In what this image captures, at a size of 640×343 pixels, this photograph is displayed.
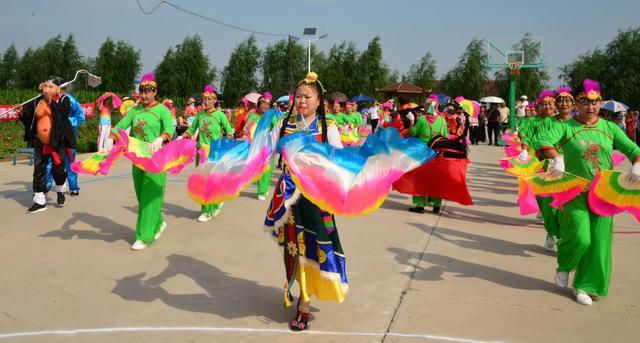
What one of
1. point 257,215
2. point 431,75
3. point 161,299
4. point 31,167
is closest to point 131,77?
point 431,75

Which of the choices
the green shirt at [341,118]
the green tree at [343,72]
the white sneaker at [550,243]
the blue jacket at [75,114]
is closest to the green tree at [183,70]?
the green tree at [343,72]

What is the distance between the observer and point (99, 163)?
20.5 feet

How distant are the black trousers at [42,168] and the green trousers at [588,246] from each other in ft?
22.9

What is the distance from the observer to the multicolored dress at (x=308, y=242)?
407cm

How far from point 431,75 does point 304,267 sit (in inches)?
2019

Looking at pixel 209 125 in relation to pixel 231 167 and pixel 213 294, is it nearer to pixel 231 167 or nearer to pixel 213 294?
pixel 213 294

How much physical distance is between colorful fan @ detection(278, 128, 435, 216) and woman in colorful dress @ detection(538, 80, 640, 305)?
5.94ft

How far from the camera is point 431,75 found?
2104 inches

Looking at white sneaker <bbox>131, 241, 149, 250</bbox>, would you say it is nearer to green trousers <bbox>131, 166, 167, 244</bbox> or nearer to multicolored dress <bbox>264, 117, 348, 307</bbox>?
green trousers <bbox>131, 166, 167, 244</bbox>

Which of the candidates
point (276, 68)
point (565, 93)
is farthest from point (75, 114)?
point (276, 68)

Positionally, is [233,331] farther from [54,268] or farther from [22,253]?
[22,253]

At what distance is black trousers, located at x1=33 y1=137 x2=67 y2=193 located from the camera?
8.34m

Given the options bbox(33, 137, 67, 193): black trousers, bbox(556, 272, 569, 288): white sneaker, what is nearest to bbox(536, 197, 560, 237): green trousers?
bbox(556, 272, 569, 288): white sneaker

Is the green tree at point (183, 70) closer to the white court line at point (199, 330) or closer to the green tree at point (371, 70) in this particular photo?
the green tree at point (371, 70)
